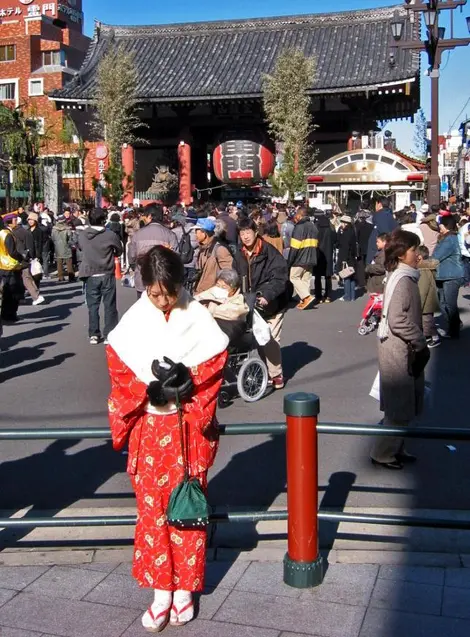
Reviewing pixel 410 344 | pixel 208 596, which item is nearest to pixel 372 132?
pixel 410 344

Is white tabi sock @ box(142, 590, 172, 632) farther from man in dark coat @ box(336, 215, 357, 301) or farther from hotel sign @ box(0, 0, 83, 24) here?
hotel sign @ box(0, 0, 83, 24)

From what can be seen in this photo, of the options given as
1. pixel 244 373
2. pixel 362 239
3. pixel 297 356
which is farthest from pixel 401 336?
pixel 362 239

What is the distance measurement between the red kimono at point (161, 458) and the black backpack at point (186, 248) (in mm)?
9048

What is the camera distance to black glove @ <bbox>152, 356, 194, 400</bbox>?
342 centimetres

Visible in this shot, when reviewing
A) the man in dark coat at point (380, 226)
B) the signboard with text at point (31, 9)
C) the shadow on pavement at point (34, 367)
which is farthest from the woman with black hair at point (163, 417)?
the signboard with text at point (31, 9)

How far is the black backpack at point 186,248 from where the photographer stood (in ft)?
41.6

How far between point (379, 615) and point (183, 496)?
3.57 ft

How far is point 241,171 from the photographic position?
93.9ft

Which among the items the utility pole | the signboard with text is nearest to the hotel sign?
the signboard with text

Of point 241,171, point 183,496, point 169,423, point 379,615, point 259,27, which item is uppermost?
point 259,27

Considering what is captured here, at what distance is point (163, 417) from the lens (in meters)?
3.60

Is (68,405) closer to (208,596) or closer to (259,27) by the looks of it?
(208,596)

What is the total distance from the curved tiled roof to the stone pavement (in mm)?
25763

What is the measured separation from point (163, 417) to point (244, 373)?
4.31 m
